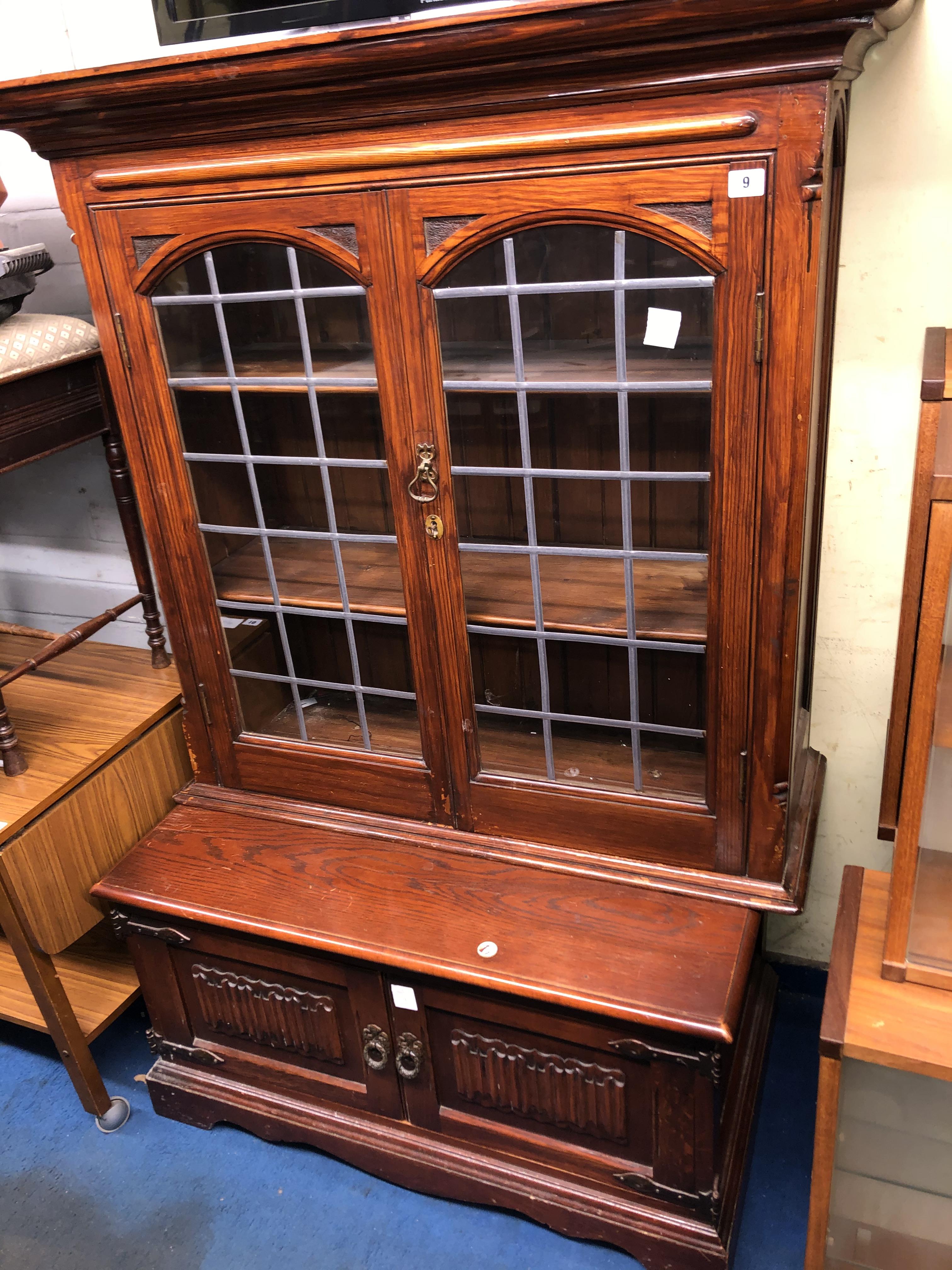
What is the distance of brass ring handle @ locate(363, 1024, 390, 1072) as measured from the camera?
5.92 ft

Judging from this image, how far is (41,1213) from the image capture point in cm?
193

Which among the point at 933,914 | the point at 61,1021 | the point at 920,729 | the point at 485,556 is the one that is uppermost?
the point at 485,556

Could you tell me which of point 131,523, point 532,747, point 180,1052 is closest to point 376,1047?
point 180,1052

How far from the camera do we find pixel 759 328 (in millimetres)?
1331

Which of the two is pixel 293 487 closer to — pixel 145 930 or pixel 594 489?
pixel 594 489

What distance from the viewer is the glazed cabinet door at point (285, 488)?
157 cm

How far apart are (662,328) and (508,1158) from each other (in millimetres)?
1442

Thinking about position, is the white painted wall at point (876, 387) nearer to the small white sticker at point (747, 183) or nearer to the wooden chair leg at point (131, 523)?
the small white sticker at point (747, 183)

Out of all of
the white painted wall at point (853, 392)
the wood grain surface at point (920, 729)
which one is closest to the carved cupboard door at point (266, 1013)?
the wood grain surface at point (920, 729)

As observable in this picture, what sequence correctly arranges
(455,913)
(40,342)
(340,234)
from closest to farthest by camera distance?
(340,234) → (455,913) → (40,342)

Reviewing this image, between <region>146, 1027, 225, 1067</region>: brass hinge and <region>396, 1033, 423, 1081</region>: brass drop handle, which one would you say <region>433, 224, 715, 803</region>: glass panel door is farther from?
<region>146, 1027, 225, 1067</region>: brass hinge

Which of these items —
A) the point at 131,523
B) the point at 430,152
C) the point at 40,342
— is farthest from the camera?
the point at 131,523

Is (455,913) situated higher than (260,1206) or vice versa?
(455,913)

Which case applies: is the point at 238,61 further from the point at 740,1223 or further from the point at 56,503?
the point at 740,1223
